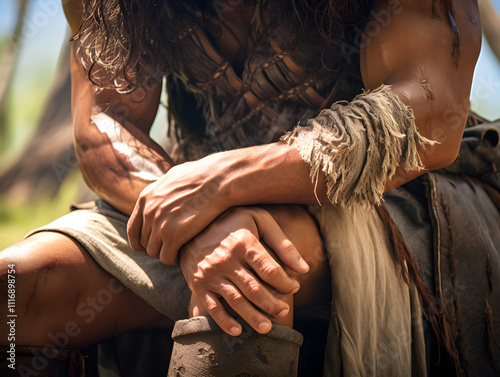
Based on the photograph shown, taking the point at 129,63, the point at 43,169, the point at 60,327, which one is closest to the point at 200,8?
the point at 129,63

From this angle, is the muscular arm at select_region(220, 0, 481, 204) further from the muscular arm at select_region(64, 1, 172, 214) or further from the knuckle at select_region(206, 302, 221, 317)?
the muscular arm at select_region(64, 1, 172, 214)

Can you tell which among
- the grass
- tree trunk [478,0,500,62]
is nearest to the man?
tree trunk [478,0,500,62]

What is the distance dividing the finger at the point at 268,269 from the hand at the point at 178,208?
105 mm

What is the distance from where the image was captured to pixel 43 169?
3055 mm

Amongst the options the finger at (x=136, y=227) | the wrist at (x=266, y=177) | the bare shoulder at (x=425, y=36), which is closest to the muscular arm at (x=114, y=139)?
the finger at (x=136, y=227)

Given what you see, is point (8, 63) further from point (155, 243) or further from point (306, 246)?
point (306, 246)

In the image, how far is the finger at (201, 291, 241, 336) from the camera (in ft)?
2.23

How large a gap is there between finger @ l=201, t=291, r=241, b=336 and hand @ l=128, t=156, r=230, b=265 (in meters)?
0.11

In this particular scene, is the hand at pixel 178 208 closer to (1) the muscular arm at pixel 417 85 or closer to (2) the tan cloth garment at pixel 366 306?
(1) the muscular arm at pixel 417 85

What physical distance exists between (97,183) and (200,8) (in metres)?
0.53

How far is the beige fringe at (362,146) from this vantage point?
757 millimetres

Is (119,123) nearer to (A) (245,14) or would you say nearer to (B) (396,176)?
(A) (245,14)

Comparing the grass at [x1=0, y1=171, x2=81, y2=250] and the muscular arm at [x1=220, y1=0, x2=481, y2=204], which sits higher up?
the muscular arm at [x1=220, y1=0, x2=481, y2=204]

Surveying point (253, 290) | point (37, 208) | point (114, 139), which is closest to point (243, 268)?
point (253, 290)
